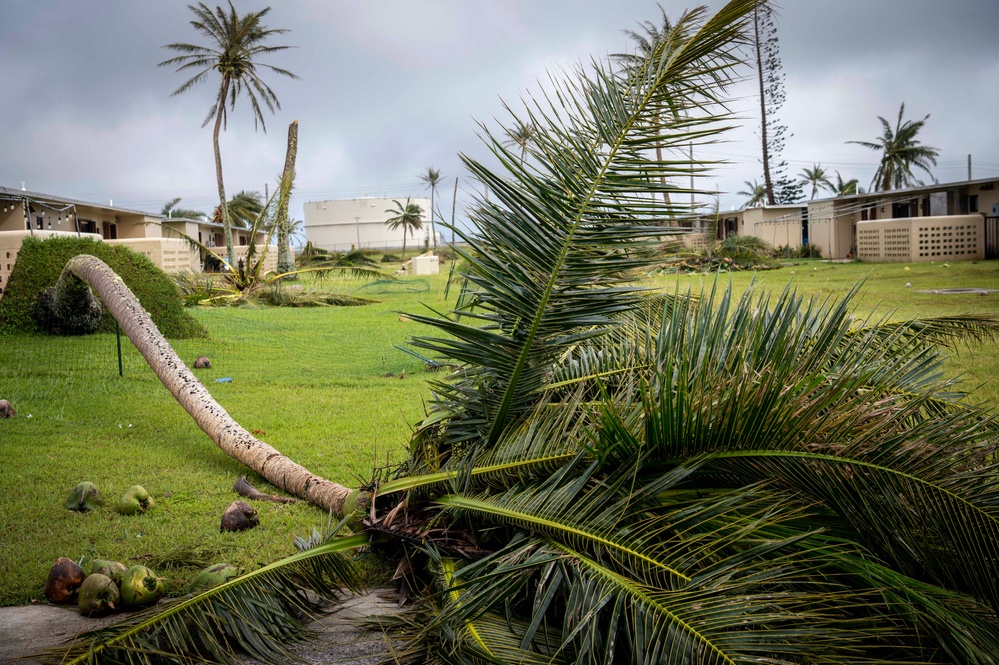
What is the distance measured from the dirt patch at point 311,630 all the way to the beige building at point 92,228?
9.95 m

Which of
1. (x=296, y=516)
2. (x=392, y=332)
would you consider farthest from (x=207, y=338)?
(x=296, y=516)

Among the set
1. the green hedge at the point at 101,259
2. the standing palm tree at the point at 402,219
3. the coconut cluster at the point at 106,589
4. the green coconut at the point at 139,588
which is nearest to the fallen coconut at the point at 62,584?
the coconut cluster at the point at 106,589

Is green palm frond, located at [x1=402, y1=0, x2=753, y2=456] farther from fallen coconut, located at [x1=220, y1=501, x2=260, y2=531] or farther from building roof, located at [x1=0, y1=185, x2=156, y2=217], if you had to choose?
building roof, located at [x1=0, y1=185, x2=156, y2=217]

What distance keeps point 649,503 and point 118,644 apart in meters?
1.74

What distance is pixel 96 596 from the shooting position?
3031 mm

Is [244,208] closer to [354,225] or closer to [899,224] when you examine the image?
[354,225]

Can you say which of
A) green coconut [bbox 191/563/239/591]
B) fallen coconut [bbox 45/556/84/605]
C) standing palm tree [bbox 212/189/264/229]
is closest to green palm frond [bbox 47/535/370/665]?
green coconut [bbox 191/563/239/591]

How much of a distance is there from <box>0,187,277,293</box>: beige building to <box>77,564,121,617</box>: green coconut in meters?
10.00

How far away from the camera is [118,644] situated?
2379 mm

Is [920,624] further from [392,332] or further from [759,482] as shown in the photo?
[392,332]

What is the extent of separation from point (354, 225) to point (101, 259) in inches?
2175

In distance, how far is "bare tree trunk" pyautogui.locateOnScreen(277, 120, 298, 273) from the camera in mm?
17516

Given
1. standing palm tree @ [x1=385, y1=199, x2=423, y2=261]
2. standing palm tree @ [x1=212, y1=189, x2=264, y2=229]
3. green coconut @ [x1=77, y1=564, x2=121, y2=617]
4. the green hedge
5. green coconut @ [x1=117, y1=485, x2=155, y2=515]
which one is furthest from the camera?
standing palm tree @ [x1=385, y1=199, x2=423, y2=261]

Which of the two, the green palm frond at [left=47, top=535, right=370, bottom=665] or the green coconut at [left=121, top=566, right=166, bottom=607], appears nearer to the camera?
the green palm frond at [left=47, top=535, right=370, bottom=665]
